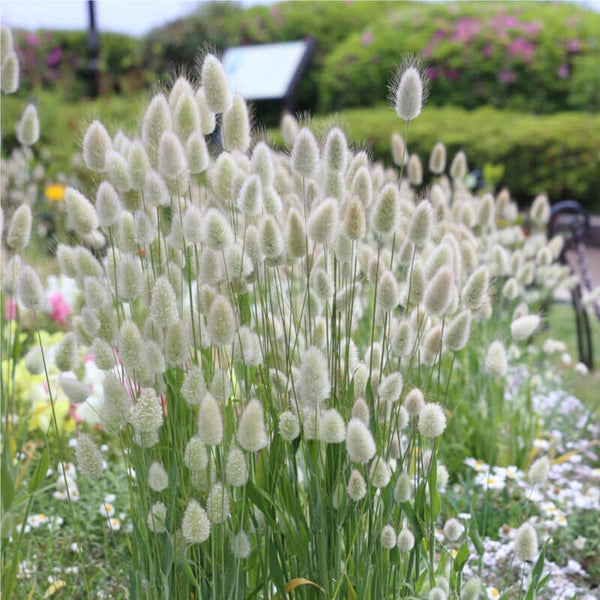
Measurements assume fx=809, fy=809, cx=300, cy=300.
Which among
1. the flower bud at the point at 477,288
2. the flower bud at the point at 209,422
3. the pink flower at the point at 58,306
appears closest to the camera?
the flower bud at the point at 209,422

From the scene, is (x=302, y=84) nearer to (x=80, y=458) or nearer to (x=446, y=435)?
(x=446, y=435)

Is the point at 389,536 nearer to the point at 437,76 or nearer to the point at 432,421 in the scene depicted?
the point at 432,421

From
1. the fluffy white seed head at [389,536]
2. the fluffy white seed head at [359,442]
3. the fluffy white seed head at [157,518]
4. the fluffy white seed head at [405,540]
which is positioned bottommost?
the fluffy white seed head at [405,540]

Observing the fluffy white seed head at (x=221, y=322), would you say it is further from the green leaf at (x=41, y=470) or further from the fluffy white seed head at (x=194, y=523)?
the green leaf at (x=41, y=470)

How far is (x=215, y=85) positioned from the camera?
1351 millimetres

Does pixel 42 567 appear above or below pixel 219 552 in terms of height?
below

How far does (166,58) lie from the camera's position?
16.3m

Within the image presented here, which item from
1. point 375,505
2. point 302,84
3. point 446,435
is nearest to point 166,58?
point 302,84

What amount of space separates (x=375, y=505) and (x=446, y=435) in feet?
4.42

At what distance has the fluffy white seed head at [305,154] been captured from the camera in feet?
4.42

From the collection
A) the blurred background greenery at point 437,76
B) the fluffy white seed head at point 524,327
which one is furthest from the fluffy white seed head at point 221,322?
the blurred background greenery at point 437,76

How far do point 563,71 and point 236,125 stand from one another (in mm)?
11327

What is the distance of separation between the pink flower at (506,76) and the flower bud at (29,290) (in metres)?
11.5

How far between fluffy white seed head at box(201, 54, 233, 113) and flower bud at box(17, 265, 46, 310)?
428 millimetres
